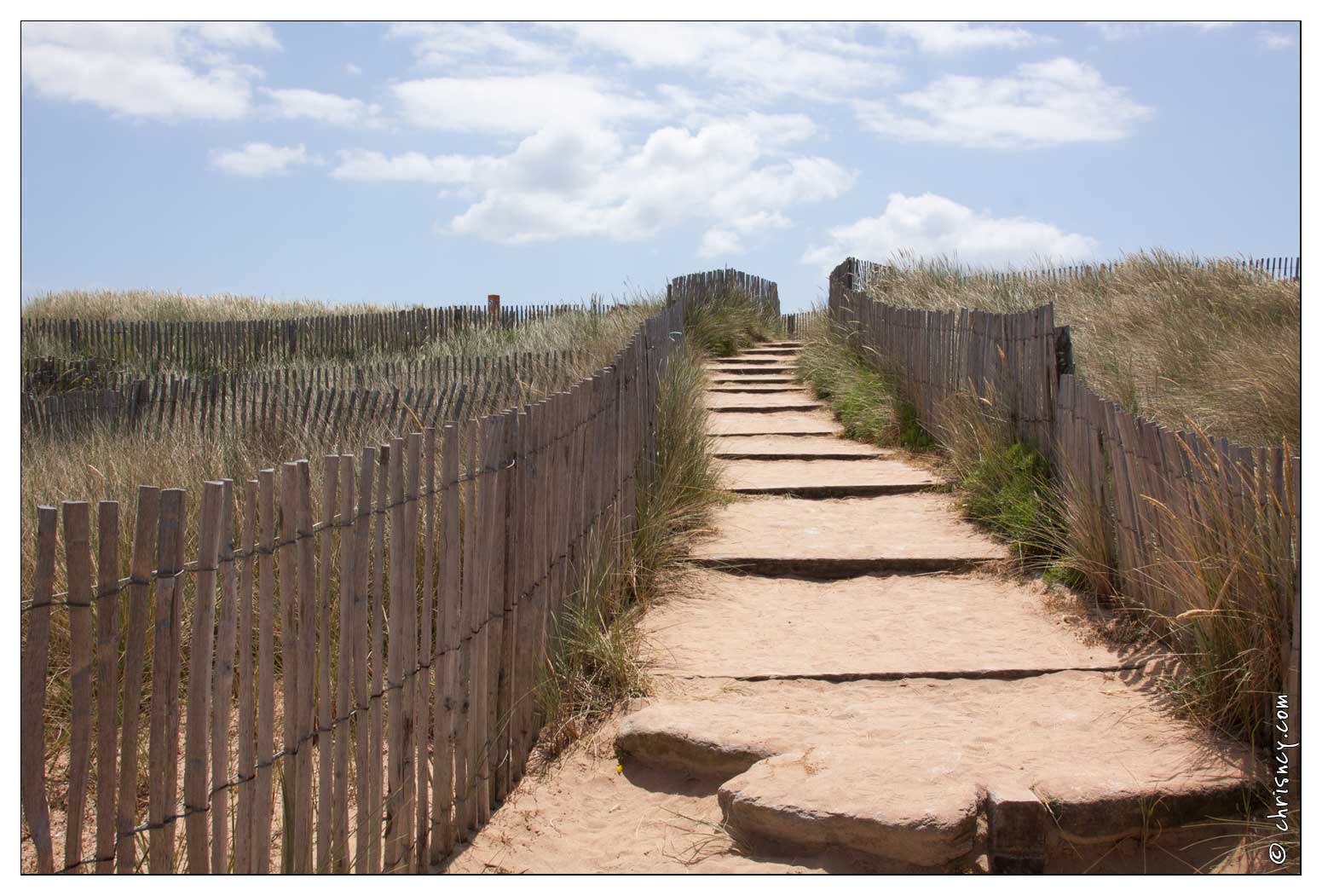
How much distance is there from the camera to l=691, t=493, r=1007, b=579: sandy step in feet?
19.4

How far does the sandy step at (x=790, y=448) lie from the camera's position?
856 centimetres

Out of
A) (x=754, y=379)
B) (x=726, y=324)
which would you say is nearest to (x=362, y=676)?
(x=754, y=379)

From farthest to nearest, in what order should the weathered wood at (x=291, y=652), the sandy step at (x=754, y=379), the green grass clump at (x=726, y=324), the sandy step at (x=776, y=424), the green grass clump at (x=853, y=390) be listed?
the green grass clump at (x=726, y=324) < the sandy step at (x=754, y=379) < the sandy step at (x=776, y=424) < the green grass clump at (x=853, y=390) < the weathered wood at (x=291, y=652)

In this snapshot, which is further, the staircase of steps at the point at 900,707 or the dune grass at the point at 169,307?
the dune grass at the point at 169,307

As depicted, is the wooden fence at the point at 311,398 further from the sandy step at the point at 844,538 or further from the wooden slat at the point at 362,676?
the wooden slat at the point at 362,676

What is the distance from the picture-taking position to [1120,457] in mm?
4875

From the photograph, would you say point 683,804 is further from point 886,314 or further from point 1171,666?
point 886,314

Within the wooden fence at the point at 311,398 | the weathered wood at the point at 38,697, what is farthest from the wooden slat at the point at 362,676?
the wooden fence at the point at 311,398

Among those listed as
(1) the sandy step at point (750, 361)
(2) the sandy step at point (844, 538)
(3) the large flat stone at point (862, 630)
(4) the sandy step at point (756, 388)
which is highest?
(1) the sandy step at point (750, 361)

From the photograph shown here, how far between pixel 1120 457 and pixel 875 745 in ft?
6.67

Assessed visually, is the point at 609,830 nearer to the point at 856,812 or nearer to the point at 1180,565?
the point at 856,812

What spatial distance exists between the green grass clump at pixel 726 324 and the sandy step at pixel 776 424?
10.9 feet

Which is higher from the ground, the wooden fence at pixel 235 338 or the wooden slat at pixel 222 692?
the wooden fence at pixel 235 338
